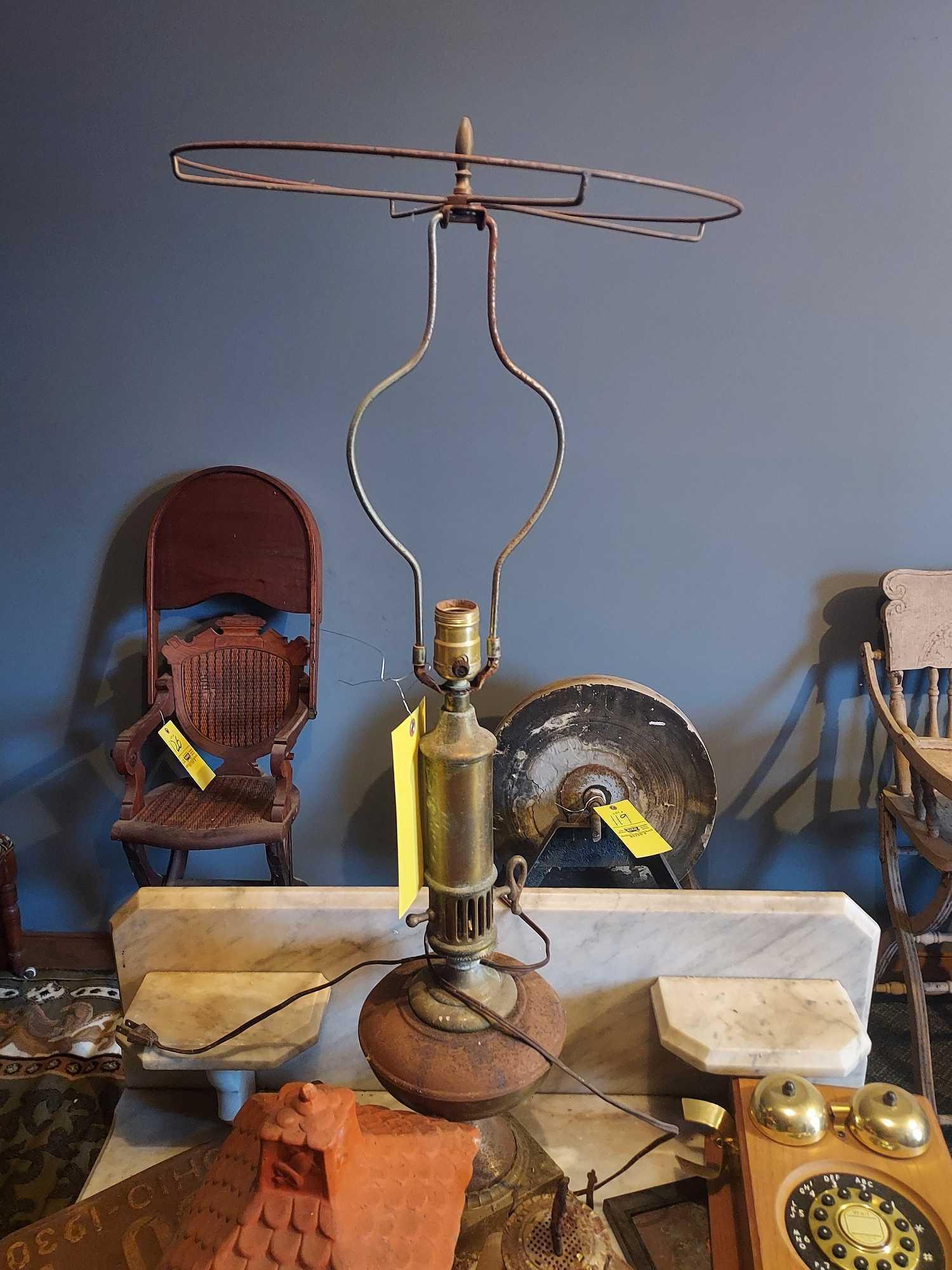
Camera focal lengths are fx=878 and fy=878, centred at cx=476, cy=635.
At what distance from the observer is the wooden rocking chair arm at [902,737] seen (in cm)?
180

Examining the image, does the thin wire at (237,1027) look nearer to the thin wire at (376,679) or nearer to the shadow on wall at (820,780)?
the thin wire at (376,679)

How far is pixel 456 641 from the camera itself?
770 millimetres

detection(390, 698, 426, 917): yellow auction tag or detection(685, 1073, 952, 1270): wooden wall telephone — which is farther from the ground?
detection(390, 698, 426, 917): yellow auction tag

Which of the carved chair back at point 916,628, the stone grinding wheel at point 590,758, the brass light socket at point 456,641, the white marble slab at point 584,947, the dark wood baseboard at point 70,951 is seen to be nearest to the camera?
the brass light socket at point 456,641

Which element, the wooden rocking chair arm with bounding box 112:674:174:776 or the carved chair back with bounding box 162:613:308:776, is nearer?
the wooden rocking chair arm with bounding box 112:674:174:776

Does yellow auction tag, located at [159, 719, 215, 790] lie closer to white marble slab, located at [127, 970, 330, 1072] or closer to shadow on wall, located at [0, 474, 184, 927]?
shadow on wall, located at [0, 474, 184, 927]

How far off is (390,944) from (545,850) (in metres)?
0.67

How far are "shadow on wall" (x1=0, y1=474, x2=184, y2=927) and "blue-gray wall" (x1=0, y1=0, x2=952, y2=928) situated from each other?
1 centimetres

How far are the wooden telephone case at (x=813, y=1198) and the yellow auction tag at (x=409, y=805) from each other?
1.32 feet

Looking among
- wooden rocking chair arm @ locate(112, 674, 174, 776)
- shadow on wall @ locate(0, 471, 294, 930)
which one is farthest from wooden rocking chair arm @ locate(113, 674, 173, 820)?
shadow on wall @ locate(0, 471, 294, 930)

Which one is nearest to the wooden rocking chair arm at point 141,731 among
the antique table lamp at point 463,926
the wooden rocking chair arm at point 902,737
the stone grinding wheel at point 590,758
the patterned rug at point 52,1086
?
the patterned rug at point 52,1086

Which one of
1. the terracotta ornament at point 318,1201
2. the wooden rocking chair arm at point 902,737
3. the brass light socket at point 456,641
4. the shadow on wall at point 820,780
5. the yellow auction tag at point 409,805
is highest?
the brass light socket at point 456,641

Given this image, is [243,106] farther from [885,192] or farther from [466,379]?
[885,192]

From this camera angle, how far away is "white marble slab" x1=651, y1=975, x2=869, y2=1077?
95 cm
